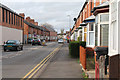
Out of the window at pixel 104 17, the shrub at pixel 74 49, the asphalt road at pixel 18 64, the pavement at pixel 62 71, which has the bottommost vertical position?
the pavement at pixel 62 71

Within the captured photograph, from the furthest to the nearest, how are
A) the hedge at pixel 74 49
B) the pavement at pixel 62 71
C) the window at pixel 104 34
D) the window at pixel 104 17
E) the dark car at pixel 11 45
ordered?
the dark car at pixel 11 45, the hedge at pixel 74 49, the window at pixel 104 34, the window at pixel 104 17, the pavement at pixel 62 71

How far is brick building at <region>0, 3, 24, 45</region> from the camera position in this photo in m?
41.3

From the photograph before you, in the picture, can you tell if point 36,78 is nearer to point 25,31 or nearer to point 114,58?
point 114,58

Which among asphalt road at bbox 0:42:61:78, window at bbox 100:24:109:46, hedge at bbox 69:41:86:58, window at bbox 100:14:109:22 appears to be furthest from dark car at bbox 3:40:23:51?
window at bbox 100:14:109:22

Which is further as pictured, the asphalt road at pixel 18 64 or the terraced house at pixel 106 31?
the asphalt road at pixel 18 64

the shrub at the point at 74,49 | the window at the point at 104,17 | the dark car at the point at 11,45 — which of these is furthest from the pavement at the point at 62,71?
the dark car at the point at 11,45

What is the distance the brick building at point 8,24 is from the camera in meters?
41.3

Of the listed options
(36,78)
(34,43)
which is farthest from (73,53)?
(34,43)

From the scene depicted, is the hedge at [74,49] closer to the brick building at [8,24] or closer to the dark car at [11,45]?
the dark car at [11,45]

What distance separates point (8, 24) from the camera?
46.7 m

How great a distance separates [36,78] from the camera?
8.02 m

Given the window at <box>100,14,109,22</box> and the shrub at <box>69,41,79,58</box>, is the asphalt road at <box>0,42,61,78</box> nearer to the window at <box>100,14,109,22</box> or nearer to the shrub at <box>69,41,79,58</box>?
the shrub at <box>69,41,79,58</box>

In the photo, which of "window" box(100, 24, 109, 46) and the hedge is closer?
"window" box(100, 24, 109, 46)

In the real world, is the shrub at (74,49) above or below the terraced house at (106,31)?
below
